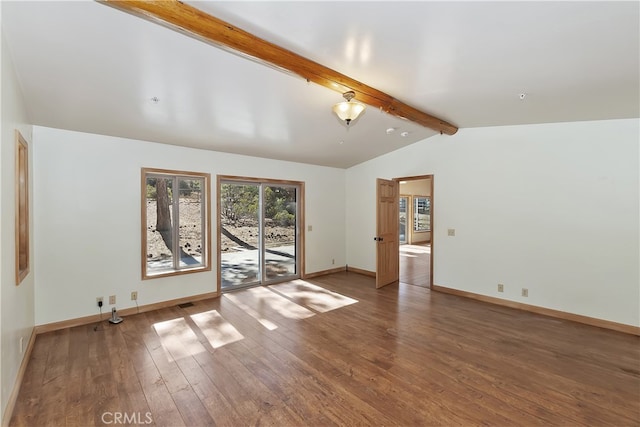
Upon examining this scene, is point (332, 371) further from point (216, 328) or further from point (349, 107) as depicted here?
point (349, 107)

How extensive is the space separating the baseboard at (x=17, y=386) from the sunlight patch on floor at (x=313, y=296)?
3070mm

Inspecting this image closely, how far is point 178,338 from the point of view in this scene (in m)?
3.27

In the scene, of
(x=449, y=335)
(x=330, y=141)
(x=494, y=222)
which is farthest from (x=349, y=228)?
(x=449, y=335)

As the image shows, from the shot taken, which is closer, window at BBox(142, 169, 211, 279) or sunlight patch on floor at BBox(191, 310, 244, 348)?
sunlight patch on floor at BBox(191, 310, 244, 348)

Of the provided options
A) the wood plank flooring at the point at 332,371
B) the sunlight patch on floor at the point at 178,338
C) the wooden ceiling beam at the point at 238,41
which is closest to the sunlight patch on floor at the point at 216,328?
the wood plank flooring at the point at 332,371

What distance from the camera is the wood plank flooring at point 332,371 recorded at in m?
2.07

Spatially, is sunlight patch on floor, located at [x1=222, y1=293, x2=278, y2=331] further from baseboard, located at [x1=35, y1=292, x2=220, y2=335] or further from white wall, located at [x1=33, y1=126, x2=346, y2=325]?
white wall, located at [x1=33, y1=126, x2=346, y2=325]

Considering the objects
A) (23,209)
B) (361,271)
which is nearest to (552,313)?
(361,271)

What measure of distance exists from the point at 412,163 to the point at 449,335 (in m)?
3.33

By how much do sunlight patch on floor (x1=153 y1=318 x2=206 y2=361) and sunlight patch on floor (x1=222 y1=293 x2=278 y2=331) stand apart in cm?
81

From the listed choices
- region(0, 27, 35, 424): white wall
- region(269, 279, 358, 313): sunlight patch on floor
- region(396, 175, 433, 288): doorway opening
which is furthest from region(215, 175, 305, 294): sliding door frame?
region(396, 175, 433, 288): doorway opening

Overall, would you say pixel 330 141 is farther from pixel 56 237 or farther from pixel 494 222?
pixel 56 237

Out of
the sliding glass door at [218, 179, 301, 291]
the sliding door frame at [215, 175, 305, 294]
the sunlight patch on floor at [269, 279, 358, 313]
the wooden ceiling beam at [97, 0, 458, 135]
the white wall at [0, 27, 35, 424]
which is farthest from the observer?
the sliding glass door at [218, 179, 301, 291]
